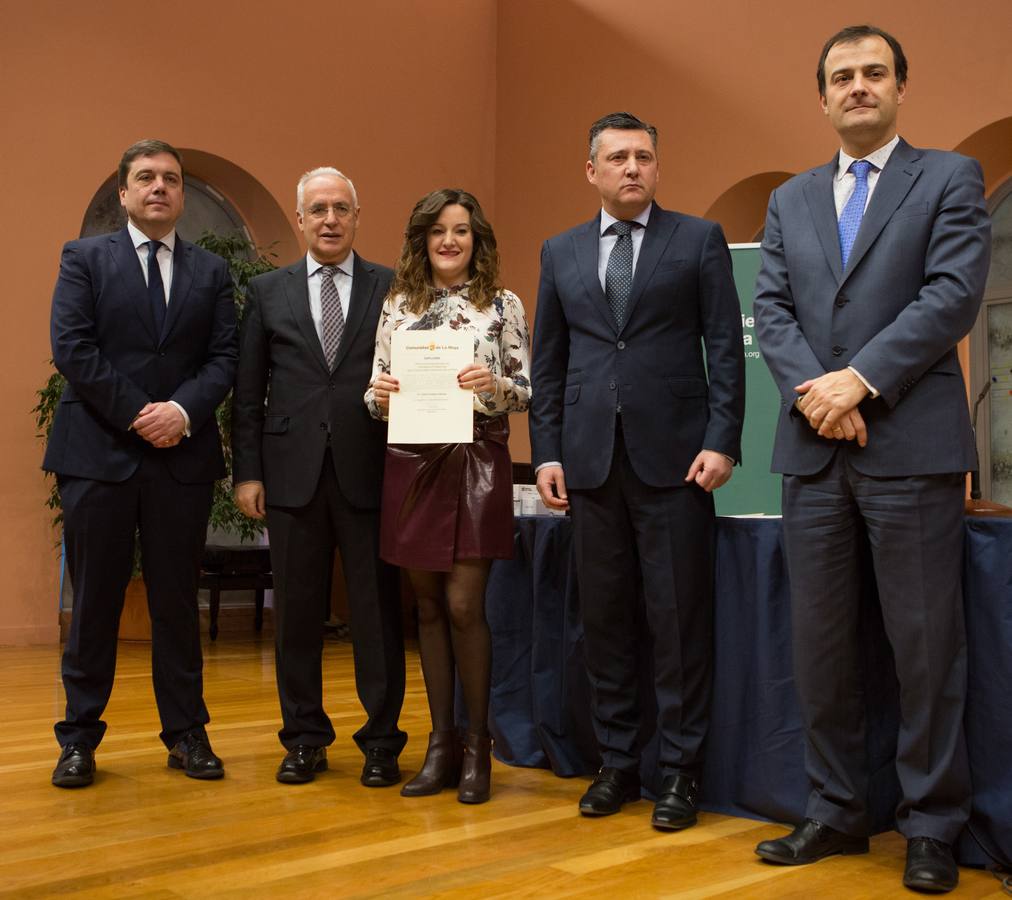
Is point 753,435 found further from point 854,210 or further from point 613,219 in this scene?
point 854,210

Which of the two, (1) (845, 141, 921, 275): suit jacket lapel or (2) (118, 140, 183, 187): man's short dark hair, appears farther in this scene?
(2) (118, 140, 183, 187): man's short dark hair

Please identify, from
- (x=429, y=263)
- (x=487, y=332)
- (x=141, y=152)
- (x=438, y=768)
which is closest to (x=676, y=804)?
(x=438, y=768)

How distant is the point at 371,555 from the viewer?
309 cm

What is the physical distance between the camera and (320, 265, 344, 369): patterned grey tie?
10.2ft

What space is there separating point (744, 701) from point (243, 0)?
5.99 metres

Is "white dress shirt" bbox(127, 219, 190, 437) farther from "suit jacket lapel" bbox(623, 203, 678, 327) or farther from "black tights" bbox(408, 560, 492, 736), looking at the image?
"suit jacket lapel" bbox(623, 203, 678, 327)

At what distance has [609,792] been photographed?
2.79 meters

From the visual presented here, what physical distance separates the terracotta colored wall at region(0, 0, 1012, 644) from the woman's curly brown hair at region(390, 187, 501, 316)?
4.00 meters

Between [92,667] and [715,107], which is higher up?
[715,107]

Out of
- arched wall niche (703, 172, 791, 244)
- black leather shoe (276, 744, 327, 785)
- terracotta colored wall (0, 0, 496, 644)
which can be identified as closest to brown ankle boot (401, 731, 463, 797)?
black leather shoe (276, 744, 327, 785)

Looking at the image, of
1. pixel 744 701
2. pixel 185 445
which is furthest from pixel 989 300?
pixel 185 445

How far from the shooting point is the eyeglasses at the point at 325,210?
312 cm

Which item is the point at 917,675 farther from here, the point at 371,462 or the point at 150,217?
the point at 150,217

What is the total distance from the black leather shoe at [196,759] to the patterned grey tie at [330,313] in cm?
111
